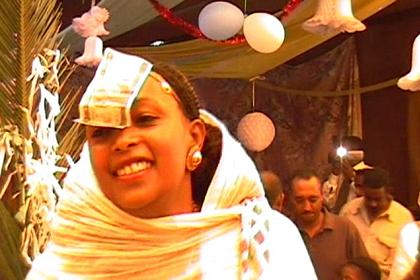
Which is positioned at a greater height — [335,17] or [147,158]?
[335,17]

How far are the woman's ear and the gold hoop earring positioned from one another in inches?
0.5

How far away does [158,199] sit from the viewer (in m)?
1.13

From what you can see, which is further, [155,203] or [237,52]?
[237,52]

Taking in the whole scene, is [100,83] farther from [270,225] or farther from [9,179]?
[9,179]

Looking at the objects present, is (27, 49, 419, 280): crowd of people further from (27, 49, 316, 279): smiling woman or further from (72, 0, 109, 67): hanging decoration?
(72, 0, 109, 67): hanging decoration

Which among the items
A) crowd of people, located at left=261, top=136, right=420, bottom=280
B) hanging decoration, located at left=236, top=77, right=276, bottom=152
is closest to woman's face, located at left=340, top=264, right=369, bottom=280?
crowd of people, located at left=261, top=136, right=420, bottom=280

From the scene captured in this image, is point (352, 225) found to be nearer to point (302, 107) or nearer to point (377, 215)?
point (377, 215)

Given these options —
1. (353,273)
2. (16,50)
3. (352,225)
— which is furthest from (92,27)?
(16,50)

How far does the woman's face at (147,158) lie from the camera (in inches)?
43.7

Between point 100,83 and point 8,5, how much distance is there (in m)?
0.44

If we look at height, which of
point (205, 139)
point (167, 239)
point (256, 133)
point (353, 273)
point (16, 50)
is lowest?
point (353, 273)

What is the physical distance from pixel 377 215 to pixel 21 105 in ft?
6.22

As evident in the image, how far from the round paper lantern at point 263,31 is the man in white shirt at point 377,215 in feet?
1.93

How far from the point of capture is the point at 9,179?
1.48 m
